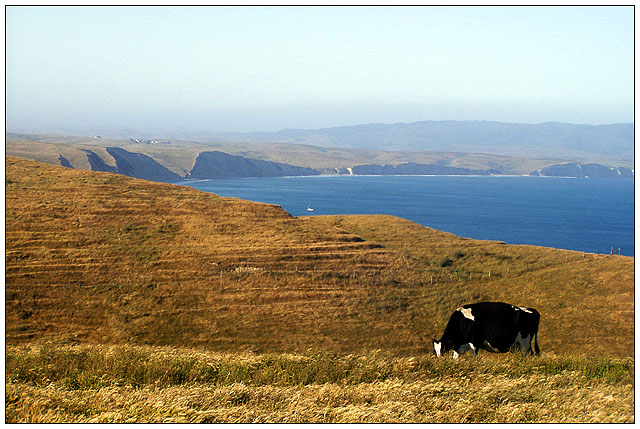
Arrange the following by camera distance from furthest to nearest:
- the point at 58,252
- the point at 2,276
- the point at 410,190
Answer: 1. the point at 410,190
2. the point at 58,252
3. the point at 2,276

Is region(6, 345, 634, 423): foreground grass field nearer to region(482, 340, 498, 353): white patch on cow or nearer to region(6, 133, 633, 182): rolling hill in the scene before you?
region(482, 340, 498, 353): white patch on cow

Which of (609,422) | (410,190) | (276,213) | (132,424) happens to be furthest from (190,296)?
(410,190)

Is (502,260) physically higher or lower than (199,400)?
lower

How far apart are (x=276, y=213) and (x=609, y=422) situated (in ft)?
75.2

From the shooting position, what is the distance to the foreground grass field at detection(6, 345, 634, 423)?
274 inches

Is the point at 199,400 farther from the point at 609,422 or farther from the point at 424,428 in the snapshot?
the point at 609,422

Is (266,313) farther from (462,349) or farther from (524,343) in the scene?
(524,343)

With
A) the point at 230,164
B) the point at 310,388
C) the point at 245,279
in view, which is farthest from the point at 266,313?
the point at 230,164

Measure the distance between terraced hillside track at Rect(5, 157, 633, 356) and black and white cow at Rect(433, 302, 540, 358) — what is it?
4.85m

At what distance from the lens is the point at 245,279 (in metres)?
22.3

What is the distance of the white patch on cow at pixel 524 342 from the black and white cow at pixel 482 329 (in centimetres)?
3

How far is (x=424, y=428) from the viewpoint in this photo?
23.0ft

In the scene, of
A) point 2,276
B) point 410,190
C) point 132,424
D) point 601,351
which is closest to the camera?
point 132,424

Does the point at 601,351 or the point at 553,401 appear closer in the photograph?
the point at 553,401
